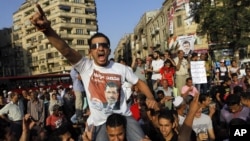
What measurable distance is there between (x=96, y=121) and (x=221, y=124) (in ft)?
13.4

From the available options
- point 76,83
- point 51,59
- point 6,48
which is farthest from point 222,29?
point 6,48

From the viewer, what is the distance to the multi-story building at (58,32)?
276ft

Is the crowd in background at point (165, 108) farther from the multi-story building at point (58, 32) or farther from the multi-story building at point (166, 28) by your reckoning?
the multi-story building at point (58, 32)

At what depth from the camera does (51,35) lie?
4.07 meters

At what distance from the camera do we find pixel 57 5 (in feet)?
278

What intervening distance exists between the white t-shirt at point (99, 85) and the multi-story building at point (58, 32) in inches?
3029

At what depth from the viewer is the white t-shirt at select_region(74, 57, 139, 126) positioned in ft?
14.5

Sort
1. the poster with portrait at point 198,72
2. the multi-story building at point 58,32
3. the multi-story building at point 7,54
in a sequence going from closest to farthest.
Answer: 1. the poster with portrait at point 198,72
2. the multi-story building at point 58,32
3. the multi-story building at point 7,54

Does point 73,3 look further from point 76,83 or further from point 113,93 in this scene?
point 113,93

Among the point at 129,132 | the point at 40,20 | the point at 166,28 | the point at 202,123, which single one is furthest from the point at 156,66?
the point at 166,28

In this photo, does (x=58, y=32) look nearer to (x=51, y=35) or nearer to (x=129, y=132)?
(x=129, y=132)

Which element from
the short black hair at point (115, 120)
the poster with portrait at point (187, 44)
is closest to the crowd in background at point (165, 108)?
the short black hair at point (115, 120)

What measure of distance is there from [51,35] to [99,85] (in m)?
0.80

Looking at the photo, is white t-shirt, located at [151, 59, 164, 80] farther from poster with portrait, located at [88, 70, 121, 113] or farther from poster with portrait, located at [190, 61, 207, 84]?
poster with portrait, located at [88, 70, 121, 113]
